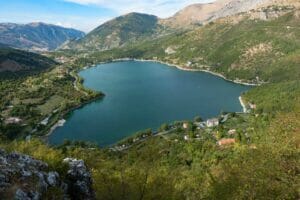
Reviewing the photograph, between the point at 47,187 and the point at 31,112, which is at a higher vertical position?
the point at 47,187

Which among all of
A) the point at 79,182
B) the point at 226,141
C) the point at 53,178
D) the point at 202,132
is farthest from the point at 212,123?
the point at 53,178

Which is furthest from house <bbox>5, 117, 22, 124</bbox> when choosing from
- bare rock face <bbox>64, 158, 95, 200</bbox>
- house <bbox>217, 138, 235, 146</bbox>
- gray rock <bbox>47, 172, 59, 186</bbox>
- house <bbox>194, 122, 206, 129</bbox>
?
gray rock <bbox>47, 172, 59, 186</bbox>

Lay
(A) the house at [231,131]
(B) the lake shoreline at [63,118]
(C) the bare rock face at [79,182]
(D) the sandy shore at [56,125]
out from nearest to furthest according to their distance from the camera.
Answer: (C) the bare rock face at [79,182], (A) the house at [231,131], (B) the lake shoreline at [63,118], (D) the sandy shore at [56,125]

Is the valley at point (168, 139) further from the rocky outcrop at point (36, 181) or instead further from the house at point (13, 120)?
the house at point (13, 120)

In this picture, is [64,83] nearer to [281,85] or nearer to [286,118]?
[281,85]

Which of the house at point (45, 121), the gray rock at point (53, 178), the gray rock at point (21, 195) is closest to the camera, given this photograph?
the gray rock at point (21, 195)

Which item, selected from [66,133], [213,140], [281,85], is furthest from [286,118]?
[281,85]

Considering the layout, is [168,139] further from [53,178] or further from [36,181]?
[36,181]

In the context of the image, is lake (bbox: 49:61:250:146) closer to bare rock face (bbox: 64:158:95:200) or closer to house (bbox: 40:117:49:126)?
house (bbox: 40:117:49:126)

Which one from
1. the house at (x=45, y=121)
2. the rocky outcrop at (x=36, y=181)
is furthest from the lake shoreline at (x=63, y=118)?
the rocky outcrop at (x=36, y=181)
